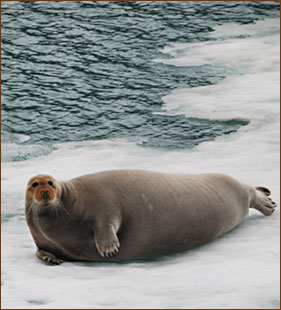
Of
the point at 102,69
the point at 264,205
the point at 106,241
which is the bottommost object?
the point at 102,69

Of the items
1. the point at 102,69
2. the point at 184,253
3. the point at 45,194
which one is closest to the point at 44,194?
the point at 45,194

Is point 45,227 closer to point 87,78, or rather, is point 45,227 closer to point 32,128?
point 32,128

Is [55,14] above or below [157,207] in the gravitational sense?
below

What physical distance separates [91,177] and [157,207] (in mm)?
433

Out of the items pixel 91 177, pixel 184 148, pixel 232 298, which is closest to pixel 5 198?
pixel 91 177

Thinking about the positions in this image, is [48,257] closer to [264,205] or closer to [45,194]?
[45,194]

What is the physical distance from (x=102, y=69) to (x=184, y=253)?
16.9 feet

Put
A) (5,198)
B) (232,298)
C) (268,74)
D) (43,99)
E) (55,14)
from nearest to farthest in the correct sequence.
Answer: (232,298), (5,198), (43,99), (268,74), (55,14)

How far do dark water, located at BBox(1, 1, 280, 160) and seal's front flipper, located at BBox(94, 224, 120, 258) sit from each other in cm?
291

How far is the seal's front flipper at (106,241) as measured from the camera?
12.6ft

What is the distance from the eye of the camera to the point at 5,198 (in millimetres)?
5309

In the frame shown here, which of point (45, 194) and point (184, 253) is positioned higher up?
point (45, 194)

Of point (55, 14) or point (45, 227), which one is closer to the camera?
point (45, 227)

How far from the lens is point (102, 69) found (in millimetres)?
8992
